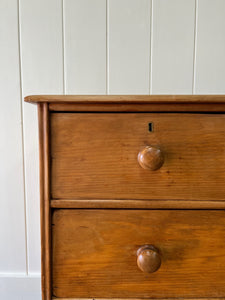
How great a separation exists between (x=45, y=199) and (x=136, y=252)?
238 mm

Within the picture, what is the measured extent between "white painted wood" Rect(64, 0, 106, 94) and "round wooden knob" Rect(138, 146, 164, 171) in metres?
0.45

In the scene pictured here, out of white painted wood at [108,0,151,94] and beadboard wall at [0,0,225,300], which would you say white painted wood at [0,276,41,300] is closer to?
beadboard wall at [0,0,225,300]

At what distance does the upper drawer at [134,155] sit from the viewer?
1.62 feet

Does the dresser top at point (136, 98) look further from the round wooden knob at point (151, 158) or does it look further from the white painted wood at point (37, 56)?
the white painted wood at point (37, 56)

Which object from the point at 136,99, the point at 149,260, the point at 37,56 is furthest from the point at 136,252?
the point at 37,56

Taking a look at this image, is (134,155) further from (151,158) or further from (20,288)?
(20,288)

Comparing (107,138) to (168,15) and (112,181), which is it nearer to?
(112,181)

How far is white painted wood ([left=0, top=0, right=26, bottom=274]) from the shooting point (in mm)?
848

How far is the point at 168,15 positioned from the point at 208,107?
1.73 ft

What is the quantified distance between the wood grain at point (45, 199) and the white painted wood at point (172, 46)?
0.50 meters

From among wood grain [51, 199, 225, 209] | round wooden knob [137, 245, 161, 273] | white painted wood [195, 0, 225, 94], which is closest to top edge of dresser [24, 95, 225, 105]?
wood grain [51, 199, 225, 209]

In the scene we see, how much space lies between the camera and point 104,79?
2.80ft

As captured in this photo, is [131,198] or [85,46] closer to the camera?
[131,198]

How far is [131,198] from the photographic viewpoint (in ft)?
1.67
